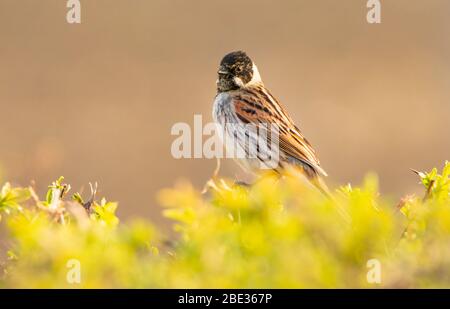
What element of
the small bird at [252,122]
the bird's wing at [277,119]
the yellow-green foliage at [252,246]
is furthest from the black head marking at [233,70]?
the yellow-green foliage at [252,246]

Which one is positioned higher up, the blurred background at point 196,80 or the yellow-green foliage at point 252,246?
the blurred background at point 196,80

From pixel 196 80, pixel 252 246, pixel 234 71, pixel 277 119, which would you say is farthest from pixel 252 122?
pixel 196 80

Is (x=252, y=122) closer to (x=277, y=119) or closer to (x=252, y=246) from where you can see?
(x=277, y=119)

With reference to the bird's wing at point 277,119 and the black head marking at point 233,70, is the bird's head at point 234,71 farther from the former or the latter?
the bird's wing at point 277,119

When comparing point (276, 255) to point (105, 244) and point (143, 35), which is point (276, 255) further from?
point (143, 35)

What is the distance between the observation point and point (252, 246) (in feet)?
8.36

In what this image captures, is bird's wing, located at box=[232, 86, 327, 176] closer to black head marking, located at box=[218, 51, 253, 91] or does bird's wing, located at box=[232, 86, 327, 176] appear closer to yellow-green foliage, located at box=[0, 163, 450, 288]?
black head marking, located at box=[218, 51, 253, 91]

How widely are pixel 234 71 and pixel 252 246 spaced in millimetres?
4901

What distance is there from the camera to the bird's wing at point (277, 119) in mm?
6684

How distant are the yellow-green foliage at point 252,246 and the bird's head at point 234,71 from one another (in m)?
4.37

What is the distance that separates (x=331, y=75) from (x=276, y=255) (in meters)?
16.8

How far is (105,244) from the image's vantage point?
9.11 ft

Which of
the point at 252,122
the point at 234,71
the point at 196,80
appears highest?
the point at 196,80
